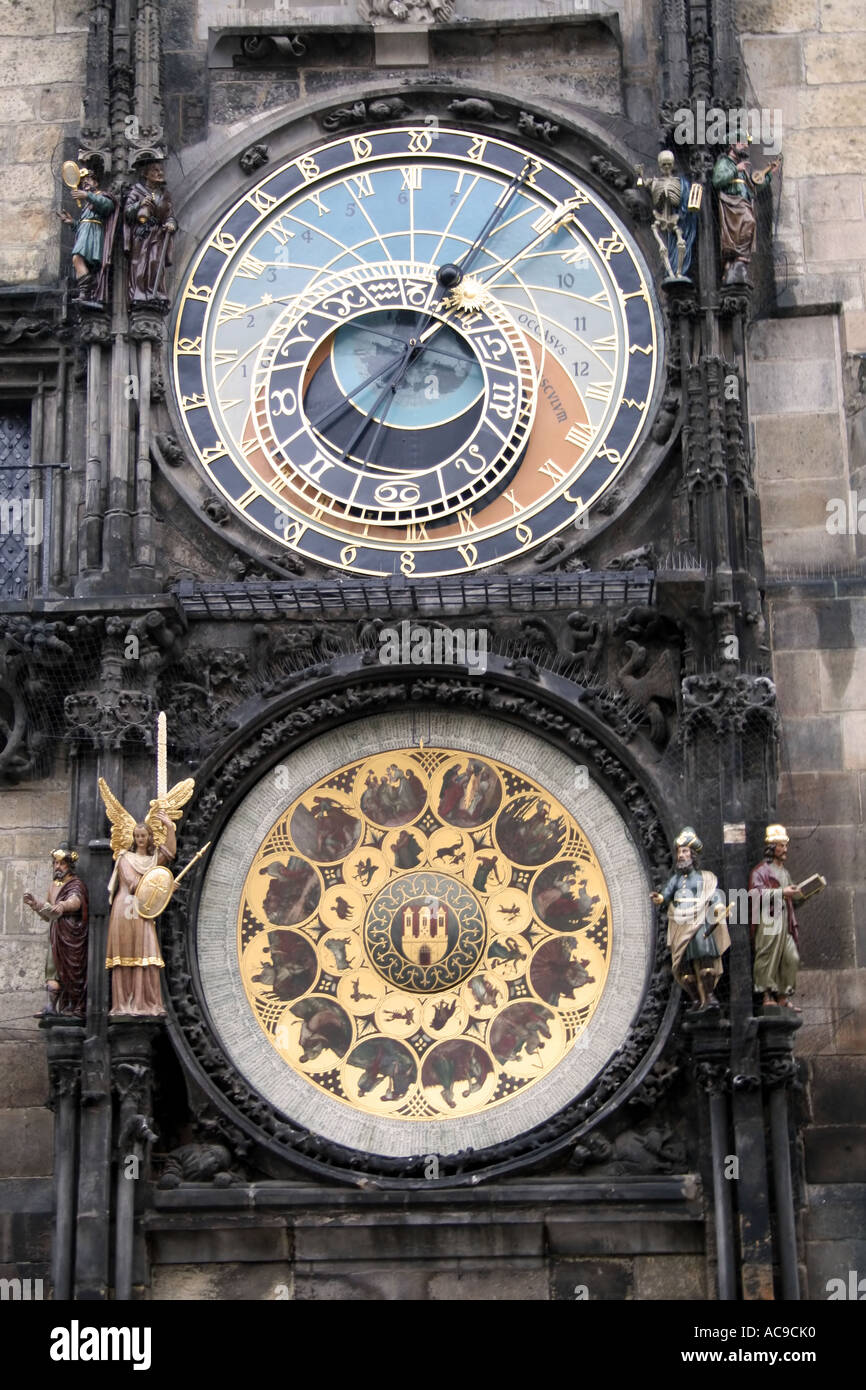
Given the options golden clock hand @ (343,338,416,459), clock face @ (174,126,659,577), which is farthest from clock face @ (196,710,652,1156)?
golden clock hand @ (343,338,416,459)

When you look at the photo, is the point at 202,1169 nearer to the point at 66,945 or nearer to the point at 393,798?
the point at 66,945

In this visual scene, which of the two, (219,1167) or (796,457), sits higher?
(796,457)

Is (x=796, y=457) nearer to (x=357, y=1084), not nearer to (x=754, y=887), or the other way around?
(x=754, y=887)

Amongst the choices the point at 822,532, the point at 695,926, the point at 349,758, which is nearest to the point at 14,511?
the point at 349,758

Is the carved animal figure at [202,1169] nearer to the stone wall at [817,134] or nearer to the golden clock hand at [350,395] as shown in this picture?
the golden clock hand at [350,395]

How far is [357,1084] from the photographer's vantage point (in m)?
15.7

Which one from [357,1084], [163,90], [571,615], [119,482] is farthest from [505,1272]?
[163,90]

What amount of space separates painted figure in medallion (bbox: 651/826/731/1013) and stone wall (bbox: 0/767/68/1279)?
3257mm

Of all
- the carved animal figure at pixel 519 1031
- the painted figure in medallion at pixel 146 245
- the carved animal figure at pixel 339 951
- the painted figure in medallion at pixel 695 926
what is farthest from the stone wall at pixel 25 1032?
the painted figure in medallion at pixel 695 926

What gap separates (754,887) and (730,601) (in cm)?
151

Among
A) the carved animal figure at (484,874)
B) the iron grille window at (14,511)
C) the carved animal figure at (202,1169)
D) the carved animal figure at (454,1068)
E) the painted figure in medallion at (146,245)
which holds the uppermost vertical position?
the painted figure in medallion at (146,245)

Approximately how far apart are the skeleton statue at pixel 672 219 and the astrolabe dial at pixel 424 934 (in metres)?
2.91

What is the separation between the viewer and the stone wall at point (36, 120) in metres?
17.5

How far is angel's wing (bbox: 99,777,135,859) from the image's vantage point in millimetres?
15680
